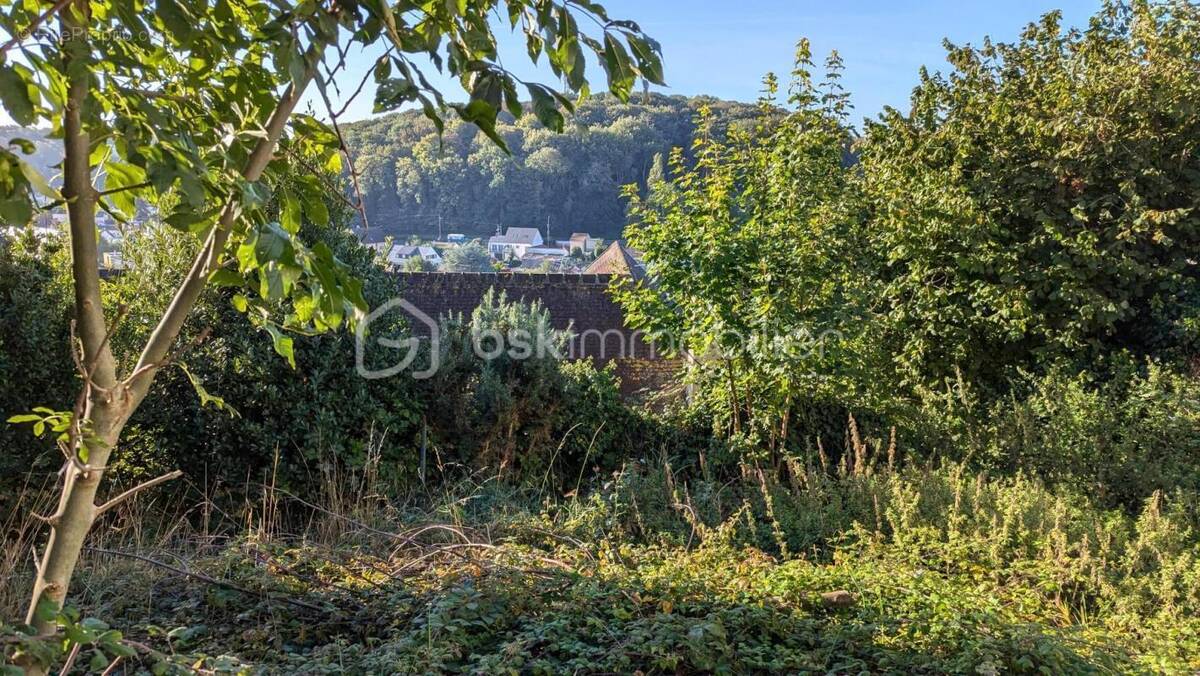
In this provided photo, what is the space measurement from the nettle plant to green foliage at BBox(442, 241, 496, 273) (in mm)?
12143

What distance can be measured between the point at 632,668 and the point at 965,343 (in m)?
6.78

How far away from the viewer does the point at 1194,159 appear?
8.05 m

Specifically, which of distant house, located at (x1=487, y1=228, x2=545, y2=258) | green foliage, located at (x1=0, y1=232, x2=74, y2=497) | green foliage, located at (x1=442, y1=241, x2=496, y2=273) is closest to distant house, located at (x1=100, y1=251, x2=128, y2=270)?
green foliage, located at (x1=0, y1=232, x2=74, y2=497)

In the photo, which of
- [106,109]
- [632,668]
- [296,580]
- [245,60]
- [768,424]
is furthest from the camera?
[768,424]

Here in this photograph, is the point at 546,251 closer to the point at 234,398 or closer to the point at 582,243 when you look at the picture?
the point at 582,243

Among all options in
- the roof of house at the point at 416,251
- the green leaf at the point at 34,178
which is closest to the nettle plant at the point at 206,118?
the green leaf at the point at 34,178

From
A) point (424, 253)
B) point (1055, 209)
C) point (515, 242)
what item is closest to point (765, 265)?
point (1055, 209)

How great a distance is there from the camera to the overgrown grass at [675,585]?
305 cm

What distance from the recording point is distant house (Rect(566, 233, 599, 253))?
18.1 m

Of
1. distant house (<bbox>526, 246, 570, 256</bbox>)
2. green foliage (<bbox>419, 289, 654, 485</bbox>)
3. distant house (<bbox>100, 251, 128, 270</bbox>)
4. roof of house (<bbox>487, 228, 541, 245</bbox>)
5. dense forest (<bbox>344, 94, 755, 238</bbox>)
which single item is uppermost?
dense forest (<bbox>344, 94, 755, 238</bbox>)

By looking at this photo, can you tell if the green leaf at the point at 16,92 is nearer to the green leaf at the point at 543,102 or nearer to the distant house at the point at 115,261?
the green leaf at the point at 543,102

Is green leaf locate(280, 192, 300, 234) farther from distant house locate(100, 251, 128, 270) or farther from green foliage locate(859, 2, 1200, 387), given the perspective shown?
green foliage locate(859, 2, 1200, 387)

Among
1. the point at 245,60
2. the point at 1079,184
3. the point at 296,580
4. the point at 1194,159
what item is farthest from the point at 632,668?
the point at 1194,159

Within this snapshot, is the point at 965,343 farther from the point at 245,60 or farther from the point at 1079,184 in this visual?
the point at 245,60
